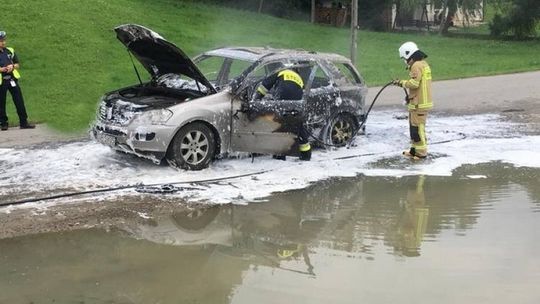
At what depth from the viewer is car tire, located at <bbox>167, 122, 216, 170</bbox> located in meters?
7.84

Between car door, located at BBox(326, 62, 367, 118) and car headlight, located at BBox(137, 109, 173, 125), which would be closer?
car headlight, located at BBox(137, 109, 173, 125)

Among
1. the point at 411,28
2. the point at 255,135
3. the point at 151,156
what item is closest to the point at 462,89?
the point at 255,135

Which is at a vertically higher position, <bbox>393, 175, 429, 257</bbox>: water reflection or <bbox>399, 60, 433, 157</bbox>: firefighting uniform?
<bbox>399, 60, 433, 157</bbox>: firefighting uniform

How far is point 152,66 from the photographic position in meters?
8.90

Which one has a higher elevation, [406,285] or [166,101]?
[166,101]

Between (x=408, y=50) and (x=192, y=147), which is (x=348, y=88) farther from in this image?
(x=192, y=147)

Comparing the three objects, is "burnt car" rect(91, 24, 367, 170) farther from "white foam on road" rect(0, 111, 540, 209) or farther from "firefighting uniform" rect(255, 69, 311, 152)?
"white foam on road" rect(0, 111, 540, 209)

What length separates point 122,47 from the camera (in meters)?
21.3

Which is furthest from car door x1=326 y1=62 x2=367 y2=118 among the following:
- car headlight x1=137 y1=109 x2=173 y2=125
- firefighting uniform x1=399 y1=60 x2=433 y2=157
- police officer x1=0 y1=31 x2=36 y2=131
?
police officer x1=0 y1=31 x2=36 y2=131

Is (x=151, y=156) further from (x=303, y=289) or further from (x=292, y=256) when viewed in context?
(x=303, y=289)

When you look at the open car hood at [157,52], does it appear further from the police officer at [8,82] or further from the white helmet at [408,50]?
the police officer at [8,82]

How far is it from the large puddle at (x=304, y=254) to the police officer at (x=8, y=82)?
6081mm

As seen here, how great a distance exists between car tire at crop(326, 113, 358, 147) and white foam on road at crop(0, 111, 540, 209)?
0.14 metres

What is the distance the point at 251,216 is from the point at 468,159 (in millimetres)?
4090
